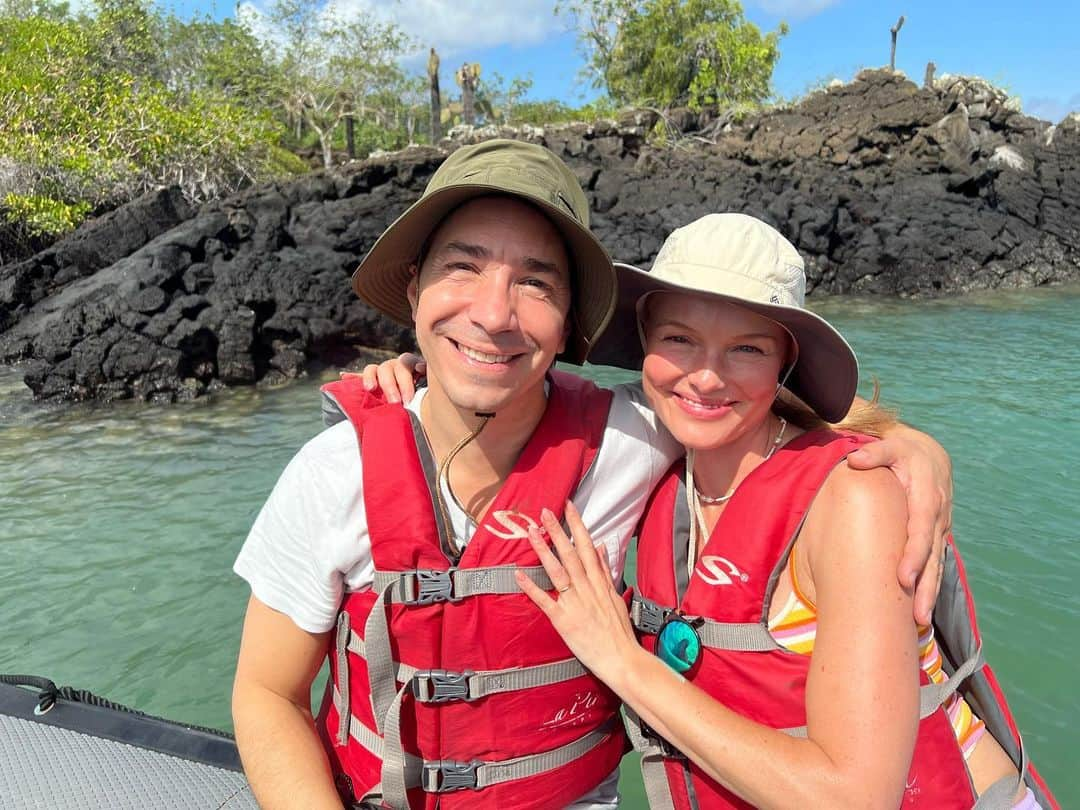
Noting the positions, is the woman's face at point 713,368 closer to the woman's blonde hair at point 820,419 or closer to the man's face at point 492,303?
the woman's blonde hair at point 820,419

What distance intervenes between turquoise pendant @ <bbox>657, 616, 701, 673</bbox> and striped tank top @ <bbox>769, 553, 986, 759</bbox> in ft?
0.65

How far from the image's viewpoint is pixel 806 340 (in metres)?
2.10

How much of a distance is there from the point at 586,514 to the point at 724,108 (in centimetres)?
2814

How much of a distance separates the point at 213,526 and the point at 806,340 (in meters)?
6.20

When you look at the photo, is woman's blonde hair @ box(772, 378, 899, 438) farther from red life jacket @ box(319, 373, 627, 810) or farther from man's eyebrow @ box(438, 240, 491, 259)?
man's eyebrow @ box(438, 240, 491, 259)

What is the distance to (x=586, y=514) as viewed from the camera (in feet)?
7.18

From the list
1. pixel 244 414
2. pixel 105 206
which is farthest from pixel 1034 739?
pixel 105 206

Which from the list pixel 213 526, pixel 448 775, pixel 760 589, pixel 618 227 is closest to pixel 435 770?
pixel 448 775

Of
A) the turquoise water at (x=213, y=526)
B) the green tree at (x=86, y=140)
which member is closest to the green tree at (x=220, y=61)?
the green tree at (x=86, y=140)

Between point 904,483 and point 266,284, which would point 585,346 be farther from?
point 266,284

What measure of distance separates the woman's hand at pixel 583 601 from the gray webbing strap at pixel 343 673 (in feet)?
1.51

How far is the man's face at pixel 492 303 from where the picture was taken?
76.9 inches

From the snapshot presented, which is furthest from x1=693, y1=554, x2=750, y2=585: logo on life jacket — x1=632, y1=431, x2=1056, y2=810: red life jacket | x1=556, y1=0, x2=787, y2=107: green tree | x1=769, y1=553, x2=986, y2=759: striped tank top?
x1=556, y1=0, x2=787, y2=107: green tree

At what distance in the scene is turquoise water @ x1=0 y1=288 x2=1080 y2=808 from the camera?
16.2ft
